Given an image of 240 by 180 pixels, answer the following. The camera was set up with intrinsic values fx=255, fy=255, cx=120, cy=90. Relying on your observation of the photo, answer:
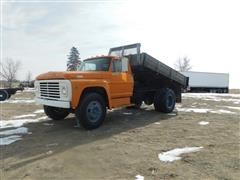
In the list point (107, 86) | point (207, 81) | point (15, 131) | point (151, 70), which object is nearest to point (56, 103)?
point (15, 131)

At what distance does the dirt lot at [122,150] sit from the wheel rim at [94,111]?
0.40 metres

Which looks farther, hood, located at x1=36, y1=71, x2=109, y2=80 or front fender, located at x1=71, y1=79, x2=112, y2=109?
hood, located at x1=36, y1=71, x2=109, y2=80

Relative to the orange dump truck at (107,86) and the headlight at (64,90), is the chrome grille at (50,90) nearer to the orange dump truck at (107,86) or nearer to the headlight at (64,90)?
the orange dump truck at (107,86)

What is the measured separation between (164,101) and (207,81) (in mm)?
32241

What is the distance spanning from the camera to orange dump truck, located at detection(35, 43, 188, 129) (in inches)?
286

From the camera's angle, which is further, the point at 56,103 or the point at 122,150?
the point at 56,103

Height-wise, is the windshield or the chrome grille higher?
the windshield

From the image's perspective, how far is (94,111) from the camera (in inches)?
301

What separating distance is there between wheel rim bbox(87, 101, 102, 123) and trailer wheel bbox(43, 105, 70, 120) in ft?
6.16

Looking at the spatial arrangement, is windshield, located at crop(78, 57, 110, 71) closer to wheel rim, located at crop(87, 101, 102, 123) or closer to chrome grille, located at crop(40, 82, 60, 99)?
wheel rim, located at crop(87, 101, 102, 123)

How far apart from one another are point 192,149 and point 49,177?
3.05 meters

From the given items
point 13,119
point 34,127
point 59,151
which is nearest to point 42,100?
point 34,127

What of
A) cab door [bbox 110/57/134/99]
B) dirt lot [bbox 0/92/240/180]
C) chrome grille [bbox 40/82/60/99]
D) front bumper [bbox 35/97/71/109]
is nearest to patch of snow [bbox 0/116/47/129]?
dirt lot [bbox 0/92/240/180]

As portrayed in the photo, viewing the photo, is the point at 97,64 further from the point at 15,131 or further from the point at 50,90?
the point at 15,131
